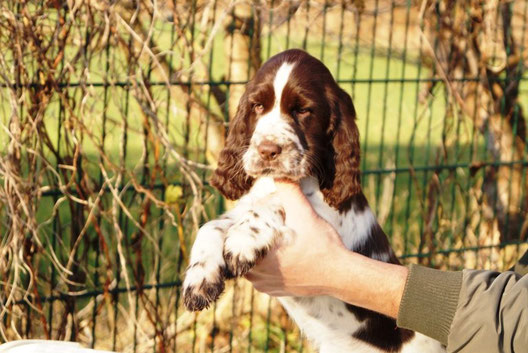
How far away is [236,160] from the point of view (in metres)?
3.28

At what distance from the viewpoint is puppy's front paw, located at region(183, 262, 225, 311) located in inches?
102

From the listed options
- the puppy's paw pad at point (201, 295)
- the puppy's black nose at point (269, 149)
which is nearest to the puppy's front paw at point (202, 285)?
the puppy's paw pad at point (201, 295)

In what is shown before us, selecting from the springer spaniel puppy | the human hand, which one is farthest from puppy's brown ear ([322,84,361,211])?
the human hand

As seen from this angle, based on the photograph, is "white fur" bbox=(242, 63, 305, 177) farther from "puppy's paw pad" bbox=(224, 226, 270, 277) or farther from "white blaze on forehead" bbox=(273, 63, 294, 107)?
"puppy's paw pad" bbox=(224, 226, 270, 277)

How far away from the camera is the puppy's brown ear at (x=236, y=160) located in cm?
322

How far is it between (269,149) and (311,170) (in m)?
0.22

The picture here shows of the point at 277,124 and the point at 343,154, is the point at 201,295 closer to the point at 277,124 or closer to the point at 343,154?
the point at 277,124

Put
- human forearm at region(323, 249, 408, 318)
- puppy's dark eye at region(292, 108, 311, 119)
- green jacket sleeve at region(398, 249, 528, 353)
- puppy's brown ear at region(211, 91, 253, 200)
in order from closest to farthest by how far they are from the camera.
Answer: green jacket sleeve at region(398, 249, 528, 353) → human forearm at region(323, 249, 408, 318) → puppy's dark eye at region(292, 108, 311, 119) → puppy's brown ear at region(211, 91, 253, 200)

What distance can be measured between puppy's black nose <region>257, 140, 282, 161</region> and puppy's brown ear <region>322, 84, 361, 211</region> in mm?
314

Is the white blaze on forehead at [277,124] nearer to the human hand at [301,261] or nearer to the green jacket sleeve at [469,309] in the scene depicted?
the human hand at [301,261]

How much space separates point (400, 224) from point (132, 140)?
3566mm

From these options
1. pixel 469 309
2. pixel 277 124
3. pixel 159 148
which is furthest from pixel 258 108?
pixel 159 148

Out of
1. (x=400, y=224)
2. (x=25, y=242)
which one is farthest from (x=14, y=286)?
(x=400, y=224)

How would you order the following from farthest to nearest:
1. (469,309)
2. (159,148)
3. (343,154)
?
(159,148) < (343,154) < (469,309)
